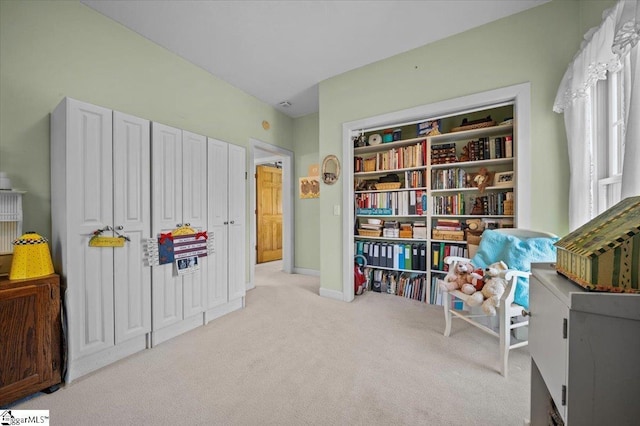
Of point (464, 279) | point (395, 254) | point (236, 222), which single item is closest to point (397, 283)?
point (395, 254)

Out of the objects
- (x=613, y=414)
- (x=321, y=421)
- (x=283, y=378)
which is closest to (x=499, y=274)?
(x=613, y=414)

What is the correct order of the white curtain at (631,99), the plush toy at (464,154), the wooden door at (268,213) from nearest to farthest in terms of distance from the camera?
1. the white curtain at (631,99)
2. the plush toy at (464,154)
3. the wooden door at (268,213)

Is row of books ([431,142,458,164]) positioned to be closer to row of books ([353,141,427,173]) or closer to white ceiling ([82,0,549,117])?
row of books ([353,141,427,173])

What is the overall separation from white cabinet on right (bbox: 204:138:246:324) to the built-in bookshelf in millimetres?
1588

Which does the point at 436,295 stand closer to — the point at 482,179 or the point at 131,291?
the point at 482,179

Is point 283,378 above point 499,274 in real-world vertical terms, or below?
below

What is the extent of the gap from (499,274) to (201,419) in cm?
208

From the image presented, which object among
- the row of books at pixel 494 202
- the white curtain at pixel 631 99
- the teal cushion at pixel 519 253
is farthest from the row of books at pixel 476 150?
the white curtain at pixel 631 99

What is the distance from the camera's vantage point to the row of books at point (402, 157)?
298 cm

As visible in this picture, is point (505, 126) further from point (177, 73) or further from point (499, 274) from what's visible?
point (177, 73)

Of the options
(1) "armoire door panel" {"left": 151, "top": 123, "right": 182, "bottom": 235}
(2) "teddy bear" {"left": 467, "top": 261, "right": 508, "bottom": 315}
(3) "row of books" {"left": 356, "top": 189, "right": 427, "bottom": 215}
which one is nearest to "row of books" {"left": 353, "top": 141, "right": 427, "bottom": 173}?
(3) "row of books" {"left": 356, "top": 189, "right": 427, "bottom": 215}

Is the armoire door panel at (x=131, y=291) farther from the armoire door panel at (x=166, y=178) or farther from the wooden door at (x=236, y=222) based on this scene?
the wooden door at (x=236, y=222)

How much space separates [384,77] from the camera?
282 centimetres

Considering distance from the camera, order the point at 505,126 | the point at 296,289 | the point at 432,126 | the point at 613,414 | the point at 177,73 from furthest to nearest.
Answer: the point at 296,289 → the point at 432,126 → the point at 177,73 → the point at 505,126 → the point at 613,414
